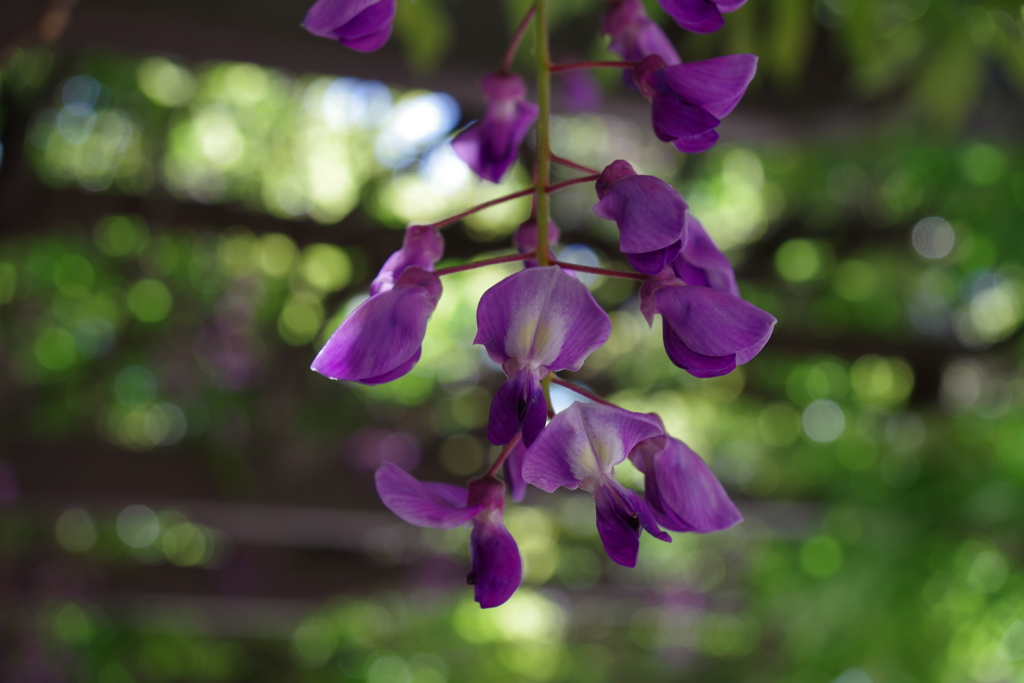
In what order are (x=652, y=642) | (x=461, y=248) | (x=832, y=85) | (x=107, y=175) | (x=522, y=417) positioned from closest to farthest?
(x=522, y=417) < (x=832, y=85) < (x=461, y=248) < (x=107, y=175) < (x=652, y=642)

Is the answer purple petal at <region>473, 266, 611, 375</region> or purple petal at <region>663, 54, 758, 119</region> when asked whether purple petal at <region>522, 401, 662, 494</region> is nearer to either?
purple petal at <region>473, 266, 611, 375</region>

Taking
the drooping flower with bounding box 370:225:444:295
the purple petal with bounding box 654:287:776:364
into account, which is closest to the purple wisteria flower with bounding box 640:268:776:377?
the purple petal with bounding box 654:287:776:364

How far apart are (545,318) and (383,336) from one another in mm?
69

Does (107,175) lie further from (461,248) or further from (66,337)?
(461,248)

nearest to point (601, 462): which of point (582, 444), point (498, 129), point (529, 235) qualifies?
point (582, 444)

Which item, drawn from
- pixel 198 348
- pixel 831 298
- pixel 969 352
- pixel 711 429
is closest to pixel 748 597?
pixel 711 429

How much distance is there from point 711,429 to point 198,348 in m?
1.97

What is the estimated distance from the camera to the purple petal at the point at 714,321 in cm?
31

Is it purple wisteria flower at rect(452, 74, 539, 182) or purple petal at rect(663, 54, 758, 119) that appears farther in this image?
purple wisteria flower at rect(452, 74, 539, 182)

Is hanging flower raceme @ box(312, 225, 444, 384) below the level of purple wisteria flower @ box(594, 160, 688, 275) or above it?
below

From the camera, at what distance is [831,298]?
2754mm

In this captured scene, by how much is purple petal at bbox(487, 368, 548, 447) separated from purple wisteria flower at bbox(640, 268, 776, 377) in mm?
55

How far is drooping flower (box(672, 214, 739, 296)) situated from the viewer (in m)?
0.37

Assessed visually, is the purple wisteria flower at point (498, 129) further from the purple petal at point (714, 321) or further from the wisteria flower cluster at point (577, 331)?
the purple petal at point (714, 321)
